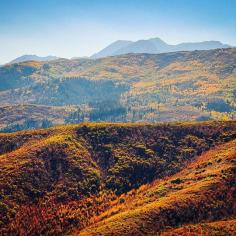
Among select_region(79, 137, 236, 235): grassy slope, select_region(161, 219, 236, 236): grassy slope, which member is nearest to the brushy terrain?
select_region(79, 137, 236, 235): grassy slope

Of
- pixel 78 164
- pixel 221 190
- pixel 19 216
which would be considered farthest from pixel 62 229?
pixel 221 190

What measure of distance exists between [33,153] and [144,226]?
8445 centimetres

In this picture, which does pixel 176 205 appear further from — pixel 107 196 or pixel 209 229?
pixel 107 196

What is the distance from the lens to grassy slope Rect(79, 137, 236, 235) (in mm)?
140013

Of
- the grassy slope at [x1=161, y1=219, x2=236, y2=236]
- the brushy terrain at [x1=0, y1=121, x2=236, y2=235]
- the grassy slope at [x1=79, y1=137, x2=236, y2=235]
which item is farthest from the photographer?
the brushy terrain at [x1=0, y1=121, x2=236, y2=235]

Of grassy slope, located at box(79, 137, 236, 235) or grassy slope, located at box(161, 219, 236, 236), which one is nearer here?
grassy slope, located at box(161, 219, 236, 236)

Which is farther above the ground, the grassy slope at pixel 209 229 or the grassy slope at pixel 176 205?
the grassy slope at pixel 176 205

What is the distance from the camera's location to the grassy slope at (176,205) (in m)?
140

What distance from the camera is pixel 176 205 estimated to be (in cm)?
15050

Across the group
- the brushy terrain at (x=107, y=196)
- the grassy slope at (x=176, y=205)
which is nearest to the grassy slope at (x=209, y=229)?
the grassy slope at (x=176, y=205)

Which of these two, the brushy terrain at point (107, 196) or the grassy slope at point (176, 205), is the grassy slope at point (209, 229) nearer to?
the grassy slope at point (176, 205)

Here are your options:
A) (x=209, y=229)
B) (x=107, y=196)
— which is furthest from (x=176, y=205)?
(x=107, y=196)

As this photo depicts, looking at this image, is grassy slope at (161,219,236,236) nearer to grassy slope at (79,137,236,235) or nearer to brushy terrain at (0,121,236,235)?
grassy slope at (79,137,236,235)

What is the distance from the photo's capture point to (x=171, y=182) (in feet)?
595
